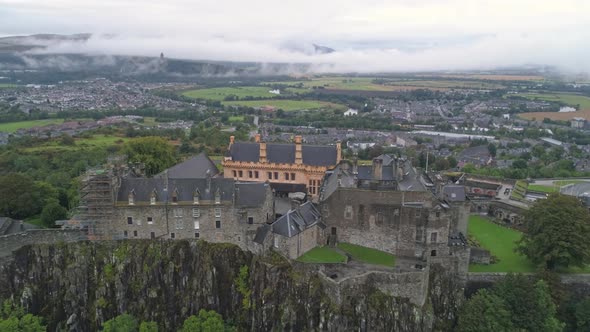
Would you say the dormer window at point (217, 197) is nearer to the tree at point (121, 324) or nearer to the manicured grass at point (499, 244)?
the tree at point (121, 324)

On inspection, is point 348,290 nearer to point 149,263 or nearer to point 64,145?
point 149,263

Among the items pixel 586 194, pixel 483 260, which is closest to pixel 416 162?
pixel 586 194

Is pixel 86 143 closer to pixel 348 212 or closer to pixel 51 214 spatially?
pixel 51 214

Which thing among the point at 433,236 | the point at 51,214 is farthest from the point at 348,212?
the point at 51,214

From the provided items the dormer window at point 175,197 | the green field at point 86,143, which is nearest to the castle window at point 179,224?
the dormer window at point 175,197

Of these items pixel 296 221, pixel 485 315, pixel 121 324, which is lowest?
pixel 121 324
